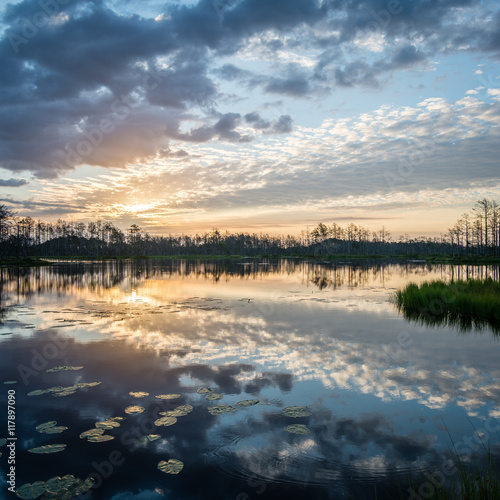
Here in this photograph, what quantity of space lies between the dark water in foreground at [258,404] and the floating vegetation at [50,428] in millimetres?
71

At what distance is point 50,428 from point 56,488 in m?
1.70

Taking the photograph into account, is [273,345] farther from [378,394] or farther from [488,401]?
[488,401]

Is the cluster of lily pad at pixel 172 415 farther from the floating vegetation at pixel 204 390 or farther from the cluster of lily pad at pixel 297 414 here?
the cluster of lily pad at pixel 297 414

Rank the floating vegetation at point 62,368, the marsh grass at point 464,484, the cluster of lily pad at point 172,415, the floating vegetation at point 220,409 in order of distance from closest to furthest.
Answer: the marsh grass at point 464,484
the cluster of lily pad at point 172,415
the floating vegetation at point 220,409
the floating vegetation at point 62,368

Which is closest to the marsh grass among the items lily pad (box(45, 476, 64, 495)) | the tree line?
lily pad (box(45, 476, 64, 495))

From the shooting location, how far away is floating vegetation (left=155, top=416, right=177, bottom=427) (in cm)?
624

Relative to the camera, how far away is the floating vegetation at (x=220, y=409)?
670 cm

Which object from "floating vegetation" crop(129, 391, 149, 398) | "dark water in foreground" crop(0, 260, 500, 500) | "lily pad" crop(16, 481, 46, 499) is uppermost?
"lily pad" crop(16, 481, 46, 499)

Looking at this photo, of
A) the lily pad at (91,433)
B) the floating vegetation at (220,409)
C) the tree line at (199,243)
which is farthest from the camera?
the tree line at (199,243)

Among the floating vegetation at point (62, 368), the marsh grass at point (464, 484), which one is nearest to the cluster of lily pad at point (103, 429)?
the floating vegetation at point (62, 368)

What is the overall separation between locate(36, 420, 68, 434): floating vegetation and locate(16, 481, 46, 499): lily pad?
1.33 m

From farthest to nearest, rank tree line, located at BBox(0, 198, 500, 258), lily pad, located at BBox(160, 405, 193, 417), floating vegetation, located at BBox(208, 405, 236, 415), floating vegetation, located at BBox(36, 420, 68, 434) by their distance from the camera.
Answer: tree line, located at BBox(0, 198, 500, 258) → floating vegetation, located at BBox(208, 405, 236, 415) → lily pad, located at BBox(160, 405, 193, 417) → floating vegetation, located at BBox(36, 420, 68, 434)

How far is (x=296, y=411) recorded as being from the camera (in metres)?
6.76

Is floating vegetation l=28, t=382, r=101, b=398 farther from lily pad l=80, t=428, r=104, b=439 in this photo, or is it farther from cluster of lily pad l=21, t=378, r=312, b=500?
lily pad l=80, t=428, r=104, b=439
